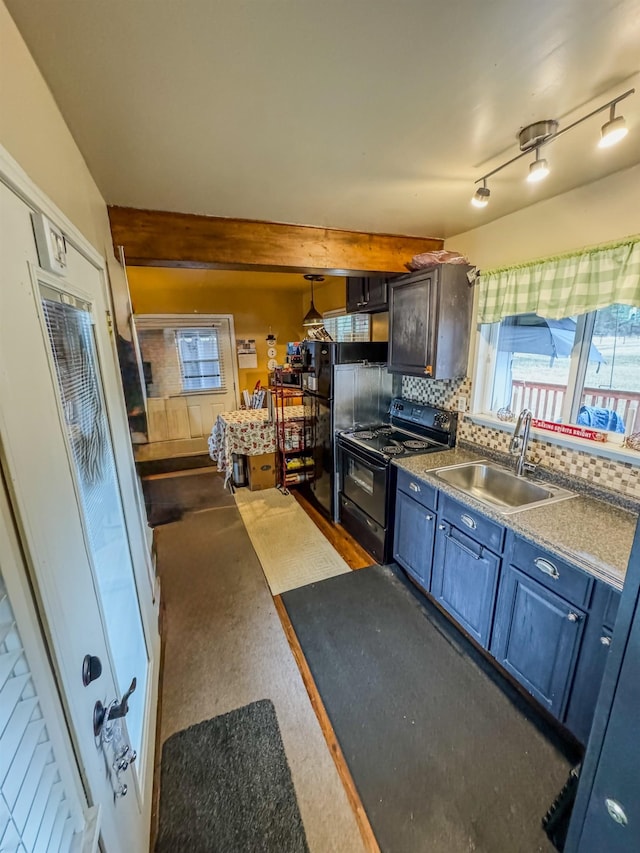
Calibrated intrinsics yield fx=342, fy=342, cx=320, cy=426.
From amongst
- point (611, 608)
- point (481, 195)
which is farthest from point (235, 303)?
point (611, 608)

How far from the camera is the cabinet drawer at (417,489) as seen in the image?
6.91ft

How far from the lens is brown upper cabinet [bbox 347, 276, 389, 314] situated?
2.88 metres

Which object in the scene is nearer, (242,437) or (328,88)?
(328,88)

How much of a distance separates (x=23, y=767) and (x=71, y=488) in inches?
19.5

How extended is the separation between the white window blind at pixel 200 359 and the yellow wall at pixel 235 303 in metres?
0.32

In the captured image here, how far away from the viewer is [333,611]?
7.30 feet

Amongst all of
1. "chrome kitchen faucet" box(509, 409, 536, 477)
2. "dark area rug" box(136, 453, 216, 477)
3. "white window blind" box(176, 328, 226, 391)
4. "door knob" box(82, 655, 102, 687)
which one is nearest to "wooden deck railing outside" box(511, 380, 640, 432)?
"chrome kitchen faucet" box(509, 409, 536, 477)

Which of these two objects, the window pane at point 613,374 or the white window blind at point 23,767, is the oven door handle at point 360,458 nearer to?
the window pane at point 613,374

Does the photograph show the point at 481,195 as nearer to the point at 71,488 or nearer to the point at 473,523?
the point at 473,523

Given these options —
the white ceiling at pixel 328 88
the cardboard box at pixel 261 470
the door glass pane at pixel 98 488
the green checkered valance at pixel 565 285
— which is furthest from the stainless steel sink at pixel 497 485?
the cardboard box at pixel 261 470

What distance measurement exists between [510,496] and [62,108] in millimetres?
2678

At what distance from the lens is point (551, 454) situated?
1993 millimetres

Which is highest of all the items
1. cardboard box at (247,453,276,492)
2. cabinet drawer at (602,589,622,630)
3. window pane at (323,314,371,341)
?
window pane at (323,314,371,341)

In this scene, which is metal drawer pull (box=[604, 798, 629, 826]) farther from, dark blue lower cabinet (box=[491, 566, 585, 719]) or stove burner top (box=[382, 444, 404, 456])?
stove burner top (box=[382, 444, 404, 456])
